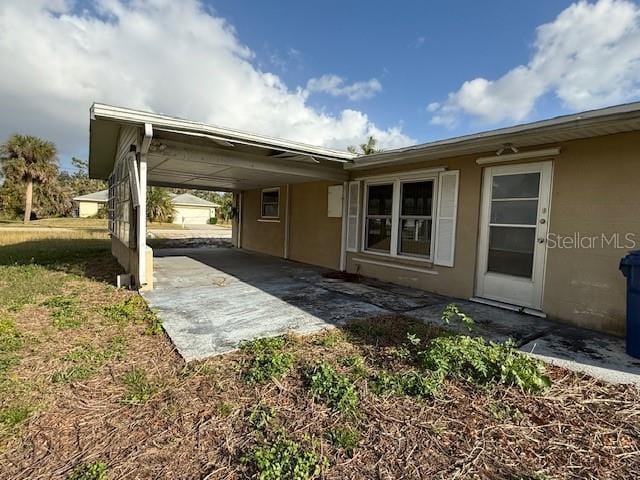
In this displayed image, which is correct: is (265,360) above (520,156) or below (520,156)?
below

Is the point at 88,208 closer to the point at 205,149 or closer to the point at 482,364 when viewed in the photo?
the point at 205,149

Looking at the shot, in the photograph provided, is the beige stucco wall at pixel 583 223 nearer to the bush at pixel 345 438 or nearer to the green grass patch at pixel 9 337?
the bush at pixel 345 438

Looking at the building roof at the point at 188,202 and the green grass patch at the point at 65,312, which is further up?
the building roof at the point at 188,202

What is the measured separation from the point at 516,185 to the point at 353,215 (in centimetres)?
347

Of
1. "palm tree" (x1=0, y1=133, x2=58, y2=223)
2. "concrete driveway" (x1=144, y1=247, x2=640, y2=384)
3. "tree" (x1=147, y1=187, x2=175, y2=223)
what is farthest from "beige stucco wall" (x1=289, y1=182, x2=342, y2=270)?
"palm tree" (x1=0, y1=133, x2=58, y2=223)

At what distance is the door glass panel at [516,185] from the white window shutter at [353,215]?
9.91ft

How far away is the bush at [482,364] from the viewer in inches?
98.7

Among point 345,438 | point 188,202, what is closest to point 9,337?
point 345,438

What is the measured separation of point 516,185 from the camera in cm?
473

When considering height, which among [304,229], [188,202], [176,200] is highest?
[176,200]

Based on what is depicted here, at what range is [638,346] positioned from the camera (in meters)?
3.08

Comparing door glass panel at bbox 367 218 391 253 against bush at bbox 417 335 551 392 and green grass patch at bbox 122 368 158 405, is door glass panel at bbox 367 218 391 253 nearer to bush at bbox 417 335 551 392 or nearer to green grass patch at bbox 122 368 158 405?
bush at bbox 417 335 551 392

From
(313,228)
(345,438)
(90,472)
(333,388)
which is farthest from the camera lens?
(313,228)

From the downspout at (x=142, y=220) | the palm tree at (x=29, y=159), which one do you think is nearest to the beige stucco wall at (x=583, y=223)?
the downspout at (x=142, y=220)
